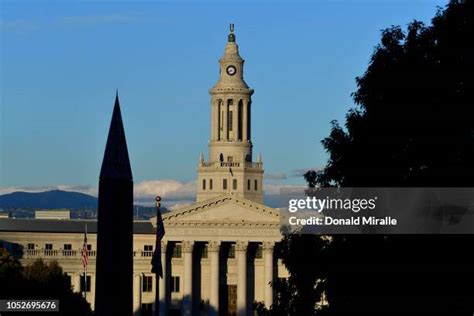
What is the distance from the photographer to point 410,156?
239 ft

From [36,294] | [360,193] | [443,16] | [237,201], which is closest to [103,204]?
[360,193]

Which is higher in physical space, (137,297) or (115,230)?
(137,297)

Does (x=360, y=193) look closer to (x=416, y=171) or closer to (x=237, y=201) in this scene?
(x=416, y=171)

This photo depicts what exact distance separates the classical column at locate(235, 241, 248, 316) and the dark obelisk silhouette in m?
118

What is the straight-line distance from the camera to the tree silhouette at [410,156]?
70.2 m

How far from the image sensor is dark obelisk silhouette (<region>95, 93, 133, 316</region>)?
74.6 metres

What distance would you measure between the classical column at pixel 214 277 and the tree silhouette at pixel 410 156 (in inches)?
4474

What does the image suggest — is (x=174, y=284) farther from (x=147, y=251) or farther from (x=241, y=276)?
(x=241, y=276)

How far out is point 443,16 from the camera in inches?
2950

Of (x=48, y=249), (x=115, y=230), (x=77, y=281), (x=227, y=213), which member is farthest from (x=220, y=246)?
(x=115, y=230)

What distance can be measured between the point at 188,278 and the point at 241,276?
549 centimetres

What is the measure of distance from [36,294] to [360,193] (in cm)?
4467

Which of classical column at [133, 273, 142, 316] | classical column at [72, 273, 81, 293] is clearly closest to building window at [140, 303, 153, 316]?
classical column at [133, 273, 142, 316]

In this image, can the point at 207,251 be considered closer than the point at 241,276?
No
